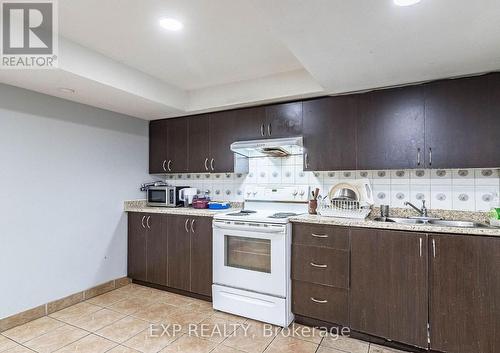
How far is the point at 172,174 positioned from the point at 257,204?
55.6 inches

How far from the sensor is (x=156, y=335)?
2.32 m

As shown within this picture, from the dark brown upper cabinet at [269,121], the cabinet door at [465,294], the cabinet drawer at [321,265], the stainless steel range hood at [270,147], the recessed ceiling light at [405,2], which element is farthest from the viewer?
the dark brown upper cabinet at [269,121]

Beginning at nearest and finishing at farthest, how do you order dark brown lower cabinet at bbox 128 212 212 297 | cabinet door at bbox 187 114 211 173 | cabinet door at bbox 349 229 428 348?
1. cabinet door at bbox 349 229 428 348
2. dark brown lower cabinet at bbox 128 212 212 297
3. cabinet door at bbox 187 114 211 173

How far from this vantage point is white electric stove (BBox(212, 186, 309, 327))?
246 cm

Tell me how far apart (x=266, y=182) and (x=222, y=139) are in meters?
0.72

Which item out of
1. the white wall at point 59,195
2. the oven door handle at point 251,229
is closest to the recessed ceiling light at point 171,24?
the white wall at point 59,195

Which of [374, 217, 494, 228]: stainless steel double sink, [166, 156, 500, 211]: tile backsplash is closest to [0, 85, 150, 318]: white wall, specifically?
[166, 156, 500, 211]: tile backsplash

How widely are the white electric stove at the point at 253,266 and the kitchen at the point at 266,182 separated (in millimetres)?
18

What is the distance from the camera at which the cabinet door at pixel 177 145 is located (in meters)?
3.57

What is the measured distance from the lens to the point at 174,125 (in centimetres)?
367

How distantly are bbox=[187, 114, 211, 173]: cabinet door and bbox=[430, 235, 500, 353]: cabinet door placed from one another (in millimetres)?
2425

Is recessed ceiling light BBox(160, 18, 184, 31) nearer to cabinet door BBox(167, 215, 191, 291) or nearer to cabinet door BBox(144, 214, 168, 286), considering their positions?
cabinet door BBox(167, 215, 191, 291)

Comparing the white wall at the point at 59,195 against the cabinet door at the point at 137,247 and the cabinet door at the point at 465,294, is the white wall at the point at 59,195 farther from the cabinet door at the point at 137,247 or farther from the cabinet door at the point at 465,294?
the cabinet door at the point at 465,294

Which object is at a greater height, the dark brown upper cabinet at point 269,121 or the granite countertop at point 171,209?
the dark brown upper cabinet at point 269,121
